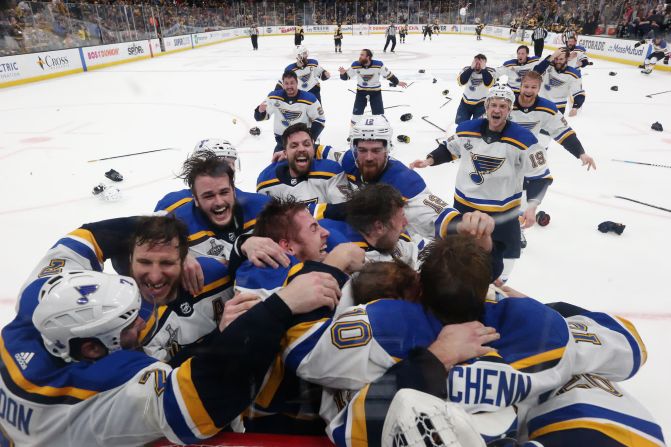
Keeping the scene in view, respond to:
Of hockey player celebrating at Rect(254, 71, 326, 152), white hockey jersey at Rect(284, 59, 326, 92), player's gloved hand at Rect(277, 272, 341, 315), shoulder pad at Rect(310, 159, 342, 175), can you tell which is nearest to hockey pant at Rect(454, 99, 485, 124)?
white hockey jersey at Rect(284, 59, 326, 92)

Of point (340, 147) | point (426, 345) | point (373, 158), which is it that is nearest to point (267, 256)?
point (426, 345)

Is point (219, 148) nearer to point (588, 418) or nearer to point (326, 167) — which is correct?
point (326, 167)

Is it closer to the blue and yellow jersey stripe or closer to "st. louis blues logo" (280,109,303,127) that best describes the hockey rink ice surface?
the blue and yellow jersey stripe

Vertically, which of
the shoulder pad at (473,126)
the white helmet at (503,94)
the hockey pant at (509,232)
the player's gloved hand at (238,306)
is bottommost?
the hockey pant at (509,232)

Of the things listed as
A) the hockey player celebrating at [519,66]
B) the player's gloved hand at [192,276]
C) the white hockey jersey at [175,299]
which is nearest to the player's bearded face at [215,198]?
the white hockey jersey at [175,299]

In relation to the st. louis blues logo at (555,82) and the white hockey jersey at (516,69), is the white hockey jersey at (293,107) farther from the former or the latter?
the st. louis blues logo at (555,82)

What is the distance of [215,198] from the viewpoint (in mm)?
2303

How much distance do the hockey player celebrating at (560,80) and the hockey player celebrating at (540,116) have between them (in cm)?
290

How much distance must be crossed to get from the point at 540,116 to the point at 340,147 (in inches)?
134

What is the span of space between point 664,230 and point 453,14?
2993 cm

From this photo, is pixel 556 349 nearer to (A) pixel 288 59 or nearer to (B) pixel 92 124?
(B) pixel 92 124

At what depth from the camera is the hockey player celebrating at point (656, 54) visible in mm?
12484

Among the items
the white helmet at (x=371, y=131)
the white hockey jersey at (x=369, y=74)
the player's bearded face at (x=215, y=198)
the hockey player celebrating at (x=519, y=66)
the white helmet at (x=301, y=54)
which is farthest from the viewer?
the white hockey jersey at (x=369, y=74)

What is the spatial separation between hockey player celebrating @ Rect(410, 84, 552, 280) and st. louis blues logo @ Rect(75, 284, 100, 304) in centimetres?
266
